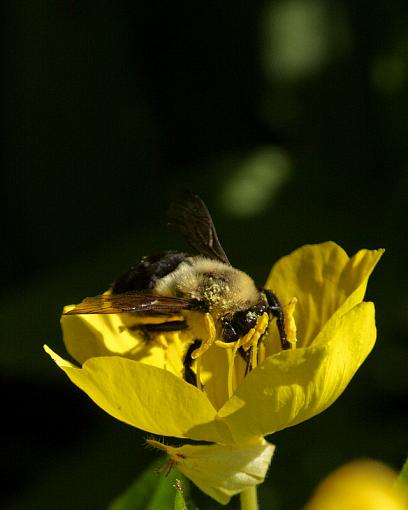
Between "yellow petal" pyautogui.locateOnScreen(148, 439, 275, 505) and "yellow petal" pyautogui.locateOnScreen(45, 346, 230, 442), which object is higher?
"yellow petal" pyautogui.locateOnScreen(45, 346, 230, 442)

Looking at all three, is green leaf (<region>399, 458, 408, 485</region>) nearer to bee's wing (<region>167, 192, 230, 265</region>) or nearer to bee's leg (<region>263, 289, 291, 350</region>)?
bee's leg (<region>263, 289, 291, 350</region>)

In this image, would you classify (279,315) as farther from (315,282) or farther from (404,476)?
(404,476)

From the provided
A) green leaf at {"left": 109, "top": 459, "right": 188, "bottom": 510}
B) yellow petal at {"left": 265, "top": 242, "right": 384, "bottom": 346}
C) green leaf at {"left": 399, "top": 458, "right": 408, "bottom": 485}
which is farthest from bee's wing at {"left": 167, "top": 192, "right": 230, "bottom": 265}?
green leaf at {"left": 399, "top": 458, "right": 408, "bottom": 485}

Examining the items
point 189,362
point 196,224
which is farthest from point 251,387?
point 196,224

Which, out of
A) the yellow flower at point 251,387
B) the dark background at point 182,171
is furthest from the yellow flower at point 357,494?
the dark background at point 182,171

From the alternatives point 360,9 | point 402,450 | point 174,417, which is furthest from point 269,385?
point 360,9

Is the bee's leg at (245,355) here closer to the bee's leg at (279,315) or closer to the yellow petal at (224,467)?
the bee's leg at (279,315)
